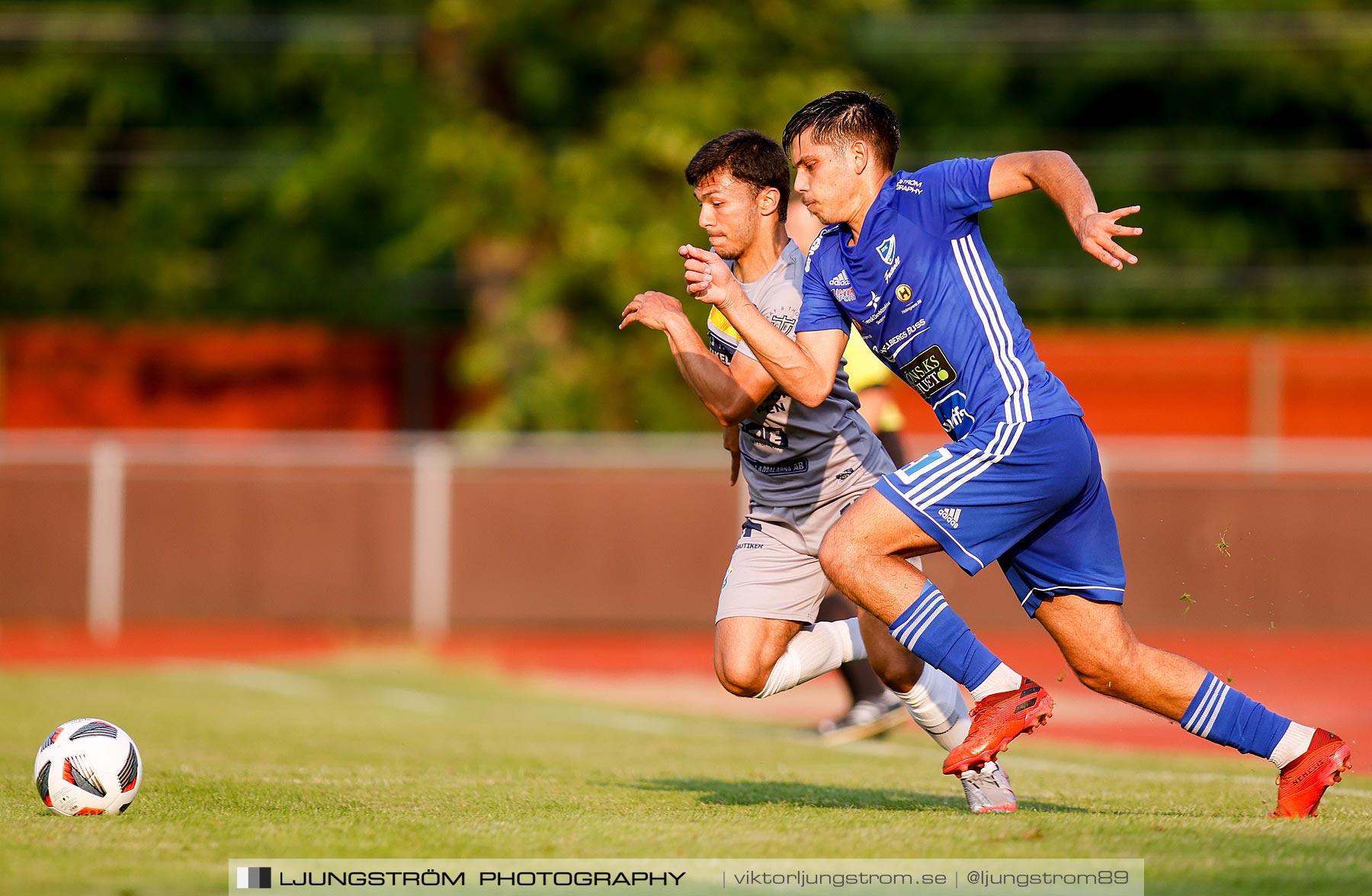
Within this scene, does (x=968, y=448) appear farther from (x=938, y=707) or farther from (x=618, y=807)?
(x=618, y=807)

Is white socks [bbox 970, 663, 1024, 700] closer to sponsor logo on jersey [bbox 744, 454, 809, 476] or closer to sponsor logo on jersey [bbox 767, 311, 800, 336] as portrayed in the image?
sponsor logo on jersey [bbox 744, 454, 809, 476]

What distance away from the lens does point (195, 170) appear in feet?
89.2

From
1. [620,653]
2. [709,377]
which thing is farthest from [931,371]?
[620,653]

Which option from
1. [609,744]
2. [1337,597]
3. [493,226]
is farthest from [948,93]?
[609,744]

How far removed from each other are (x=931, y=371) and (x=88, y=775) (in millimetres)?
3092

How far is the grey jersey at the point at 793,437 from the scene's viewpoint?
5977 millimetres

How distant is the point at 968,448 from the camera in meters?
4.96

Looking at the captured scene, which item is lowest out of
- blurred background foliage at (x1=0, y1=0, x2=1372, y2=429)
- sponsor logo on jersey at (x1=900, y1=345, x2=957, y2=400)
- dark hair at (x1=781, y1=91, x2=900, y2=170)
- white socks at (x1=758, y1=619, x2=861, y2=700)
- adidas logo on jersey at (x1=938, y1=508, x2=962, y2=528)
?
white socks at (x1=758, y1=619, x2=861, y2=700)

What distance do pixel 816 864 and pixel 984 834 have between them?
646 millimetres

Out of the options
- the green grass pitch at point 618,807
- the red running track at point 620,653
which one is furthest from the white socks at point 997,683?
the red running track at point 620,653

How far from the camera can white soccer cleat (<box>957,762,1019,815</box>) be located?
5.14 meters

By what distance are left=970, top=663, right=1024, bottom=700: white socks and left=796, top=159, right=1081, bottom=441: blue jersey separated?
784 mm

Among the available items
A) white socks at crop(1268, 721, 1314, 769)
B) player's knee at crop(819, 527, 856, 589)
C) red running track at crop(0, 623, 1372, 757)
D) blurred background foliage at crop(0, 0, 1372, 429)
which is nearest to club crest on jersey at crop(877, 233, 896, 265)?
player's knee at crop(819, 527, 856, 589)

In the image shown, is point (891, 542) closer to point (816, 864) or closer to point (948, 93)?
point (816, 864)
